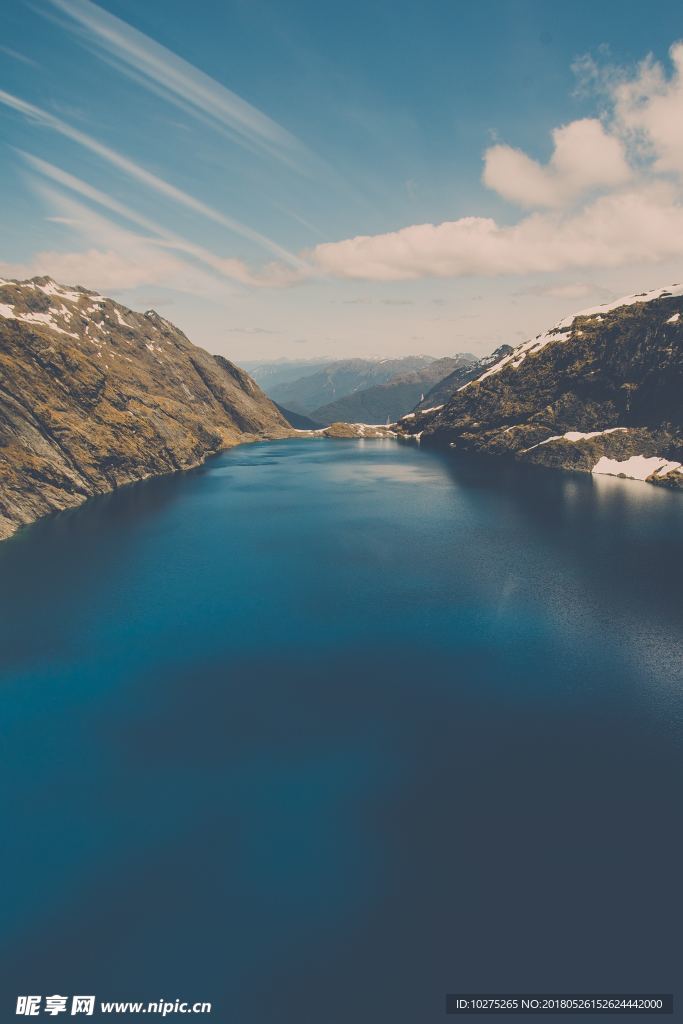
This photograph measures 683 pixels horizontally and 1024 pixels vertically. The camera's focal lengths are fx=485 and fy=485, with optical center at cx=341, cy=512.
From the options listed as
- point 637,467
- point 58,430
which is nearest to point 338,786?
point 58,430

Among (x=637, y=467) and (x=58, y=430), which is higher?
(x=58, y=430)

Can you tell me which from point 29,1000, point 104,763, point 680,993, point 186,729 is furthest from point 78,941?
point 680,993

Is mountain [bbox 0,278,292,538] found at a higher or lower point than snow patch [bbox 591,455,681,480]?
higher

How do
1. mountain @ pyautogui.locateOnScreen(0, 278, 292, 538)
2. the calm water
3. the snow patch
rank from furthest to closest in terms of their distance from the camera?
the snow patch < mountain @ pyautogui.locateOnScreen(0, 278, 292, 538) < the calm water

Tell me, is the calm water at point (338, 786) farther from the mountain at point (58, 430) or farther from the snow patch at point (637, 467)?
the snow patch at point (637, 467)

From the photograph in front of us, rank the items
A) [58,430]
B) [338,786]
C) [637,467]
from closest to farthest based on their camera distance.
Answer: [338,786] → [58,430] → [637,467]

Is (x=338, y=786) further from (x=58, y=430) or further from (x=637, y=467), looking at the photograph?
(x=637, y=467)

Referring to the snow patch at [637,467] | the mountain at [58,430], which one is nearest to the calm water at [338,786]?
the mountain at [58,430]

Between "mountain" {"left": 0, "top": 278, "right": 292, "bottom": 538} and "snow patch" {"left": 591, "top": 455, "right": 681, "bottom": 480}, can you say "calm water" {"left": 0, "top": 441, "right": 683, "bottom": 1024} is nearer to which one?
"mountain" {"left": 0, "top": 278, "right": 292, "bottom": 538}

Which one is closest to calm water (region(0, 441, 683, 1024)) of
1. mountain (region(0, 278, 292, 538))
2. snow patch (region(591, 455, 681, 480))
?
mountain (region(0, 278, 292, 538))

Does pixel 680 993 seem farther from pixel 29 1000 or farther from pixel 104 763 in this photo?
pixel 104 763
